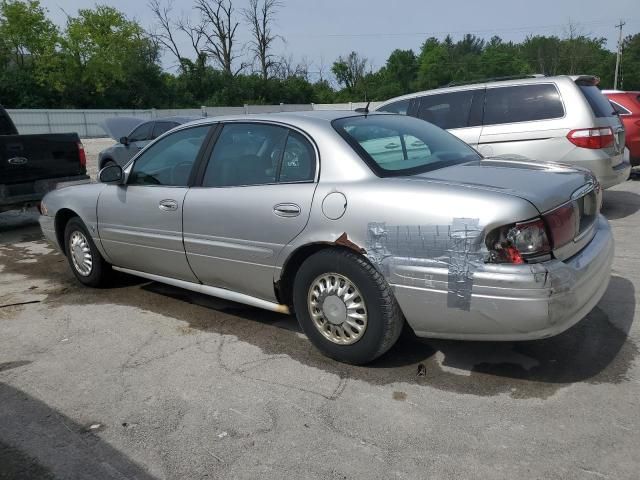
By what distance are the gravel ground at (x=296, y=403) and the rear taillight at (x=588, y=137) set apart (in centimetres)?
262

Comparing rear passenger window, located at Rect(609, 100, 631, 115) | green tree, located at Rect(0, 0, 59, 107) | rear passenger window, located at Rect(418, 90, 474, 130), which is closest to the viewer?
rear passenger window, located at Rect(418, 90, 474, 130)

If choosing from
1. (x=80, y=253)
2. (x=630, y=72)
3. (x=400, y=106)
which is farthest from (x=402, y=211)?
(x=630, y=72)

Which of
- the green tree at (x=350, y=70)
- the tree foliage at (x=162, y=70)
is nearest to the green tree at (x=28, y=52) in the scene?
the tree foliage at (x=162, y=70)

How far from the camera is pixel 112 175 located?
4.65 meters

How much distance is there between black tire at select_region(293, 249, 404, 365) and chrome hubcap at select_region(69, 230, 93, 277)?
2654 millimetres

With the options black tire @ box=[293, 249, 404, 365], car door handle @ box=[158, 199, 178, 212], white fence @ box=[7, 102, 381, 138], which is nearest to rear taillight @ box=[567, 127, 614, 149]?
black tire @ box=[293, 249, 404, 365]

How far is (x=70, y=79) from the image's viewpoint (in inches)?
1833

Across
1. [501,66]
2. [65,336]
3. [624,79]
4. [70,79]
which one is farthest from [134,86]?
[624,79]

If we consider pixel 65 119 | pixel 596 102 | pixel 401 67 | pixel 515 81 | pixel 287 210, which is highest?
pixel 401 67

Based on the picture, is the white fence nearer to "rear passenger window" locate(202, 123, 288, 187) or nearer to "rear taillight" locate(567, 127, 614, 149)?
"rear taillight" locate(567, 127, 614, 149)

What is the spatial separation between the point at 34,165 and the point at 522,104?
656 cm

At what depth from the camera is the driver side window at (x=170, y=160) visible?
426 cm

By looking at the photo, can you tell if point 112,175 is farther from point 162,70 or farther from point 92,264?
point 162,70

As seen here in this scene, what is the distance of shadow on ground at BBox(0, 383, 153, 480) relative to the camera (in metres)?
2.54
